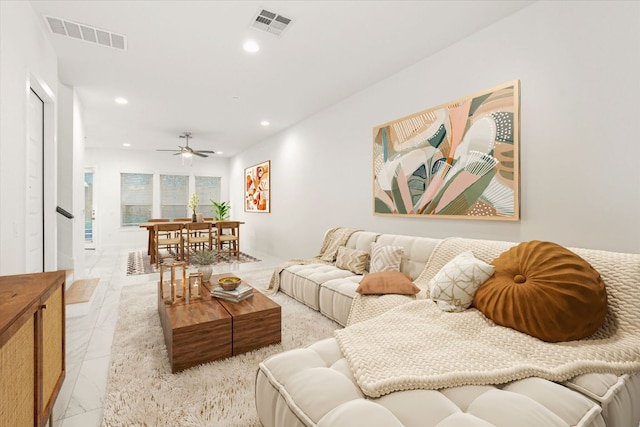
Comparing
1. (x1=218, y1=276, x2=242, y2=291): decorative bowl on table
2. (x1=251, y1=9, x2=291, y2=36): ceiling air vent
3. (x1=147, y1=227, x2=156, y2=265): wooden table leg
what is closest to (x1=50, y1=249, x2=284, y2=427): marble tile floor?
(x1=218, y1=276, x2=242, y2=291): decorative bowl on table

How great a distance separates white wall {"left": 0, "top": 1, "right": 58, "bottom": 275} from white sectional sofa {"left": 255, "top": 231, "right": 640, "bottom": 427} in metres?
2.11

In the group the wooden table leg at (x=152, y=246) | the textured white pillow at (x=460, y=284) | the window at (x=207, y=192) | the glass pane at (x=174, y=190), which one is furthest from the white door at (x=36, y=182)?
the window at (x=207, y=192)

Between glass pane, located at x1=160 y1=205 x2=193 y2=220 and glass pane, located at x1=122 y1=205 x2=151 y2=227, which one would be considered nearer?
glass pane, located at x1=122 y1=205 x2=151 y2=227

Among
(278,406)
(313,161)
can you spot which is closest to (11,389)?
(278,406)

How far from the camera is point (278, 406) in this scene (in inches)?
45.4

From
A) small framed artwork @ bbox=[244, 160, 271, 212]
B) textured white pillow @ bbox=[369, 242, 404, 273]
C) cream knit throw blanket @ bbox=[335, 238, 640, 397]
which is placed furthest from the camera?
small framed artwork @ bbox=[244, 160, 271, 212]

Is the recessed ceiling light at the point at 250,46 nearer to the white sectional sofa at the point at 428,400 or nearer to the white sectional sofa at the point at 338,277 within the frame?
the white sectional sofa at the point at 338,277

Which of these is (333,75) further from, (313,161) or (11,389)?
(11,389)

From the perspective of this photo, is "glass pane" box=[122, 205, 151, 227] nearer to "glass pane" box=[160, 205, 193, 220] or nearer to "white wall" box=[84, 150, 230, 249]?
"white wall" box=[84, 150, 230, 249]

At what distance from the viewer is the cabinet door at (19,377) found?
91 centimetres

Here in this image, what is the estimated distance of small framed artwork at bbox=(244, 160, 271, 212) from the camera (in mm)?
6746

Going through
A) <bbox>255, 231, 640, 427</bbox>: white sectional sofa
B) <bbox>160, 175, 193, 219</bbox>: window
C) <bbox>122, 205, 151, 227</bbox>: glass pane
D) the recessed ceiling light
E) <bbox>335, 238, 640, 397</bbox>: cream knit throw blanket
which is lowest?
<bbox>255, 231, 640, 427</bbox>: white sectional sofa

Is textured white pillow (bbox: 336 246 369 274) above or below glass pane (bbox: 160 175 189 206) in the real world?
below

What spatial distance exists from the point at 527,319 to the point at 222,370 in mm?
1800
